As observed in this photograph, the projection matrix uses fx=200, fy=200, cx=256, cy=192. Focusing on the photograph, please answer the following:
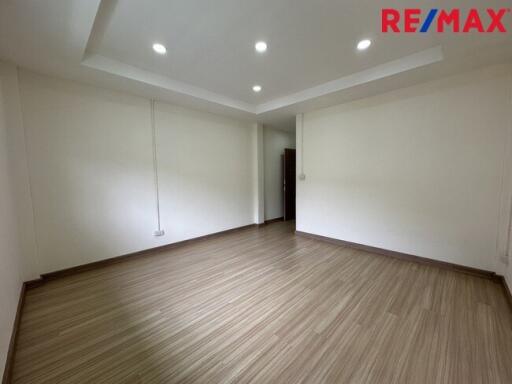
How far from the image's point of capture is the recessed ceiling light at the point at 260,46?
2.14 metres

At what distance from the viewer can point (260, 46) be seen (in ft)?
7.19

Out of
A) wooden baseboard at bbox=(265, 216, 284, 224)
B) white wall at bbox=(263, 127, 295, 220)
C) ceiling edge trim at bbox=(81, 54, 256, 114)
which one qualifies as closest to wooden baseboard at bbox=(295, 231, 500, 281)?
wooden baseboard at bbox=(265, 216, 284, 224)

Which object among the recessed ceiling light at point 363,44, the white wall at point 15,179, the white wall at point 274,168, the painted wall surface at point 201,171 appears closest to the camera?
the white wall at point 15,179

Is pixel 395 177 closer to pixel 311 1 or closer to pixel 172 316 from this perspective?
pixel 311 1

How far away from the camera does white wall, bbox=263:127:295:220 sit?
538 cm

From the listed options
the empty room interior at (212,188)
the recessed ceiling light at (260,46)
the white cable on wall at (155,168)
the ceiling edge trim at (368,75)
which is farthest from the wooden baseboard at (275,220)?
the recessed ceiling light at (260,46)

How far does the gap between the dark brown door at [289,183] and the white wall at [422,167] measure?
1.70m

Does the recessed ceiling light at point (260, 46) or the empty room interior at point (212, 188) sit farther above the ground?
the recessed ceiling light at point (260, 46)

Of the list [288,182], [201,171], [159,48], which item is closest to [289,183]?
[288,182]

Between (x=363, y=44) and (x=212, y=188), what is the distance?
10.8 ft

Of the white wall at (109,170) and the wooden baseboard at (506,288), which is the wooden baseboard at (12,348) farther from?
the wooden baseboard at (506,288)

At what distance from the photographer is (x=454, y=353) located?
1478 mm

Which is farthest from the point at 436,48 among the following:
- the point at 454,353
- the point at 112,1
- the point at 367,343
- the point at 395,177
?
the point at 112,1

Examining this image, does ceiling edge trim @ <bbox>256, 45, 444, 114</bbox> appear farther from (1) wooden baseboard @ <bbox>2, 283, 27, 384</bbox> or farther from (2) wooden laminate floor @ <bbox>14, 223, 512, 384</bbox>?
(1) wooden baseboard @ <bbox>2, 283, 27, 384</bbox>
